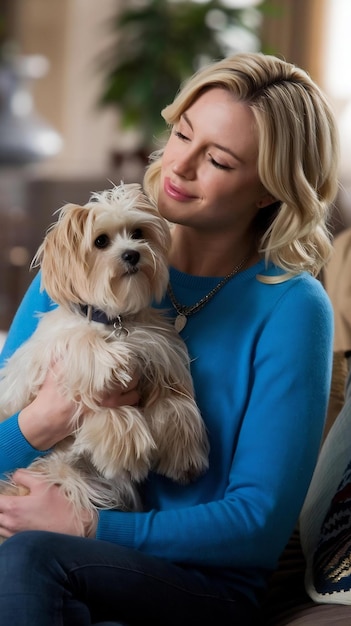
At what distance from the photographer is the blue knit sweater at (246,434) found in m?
1.62

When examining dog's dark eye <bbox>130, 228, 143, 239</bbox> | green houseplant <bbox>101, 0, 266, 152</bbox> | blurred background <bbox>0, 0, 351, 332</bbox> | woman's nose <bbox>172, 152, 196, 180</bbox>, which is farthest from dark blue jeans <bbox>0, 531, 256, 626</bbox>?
green houseplant <bbox>101, 0, 266, 152</bbox>

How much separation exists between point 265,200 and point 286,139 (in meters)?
0.15

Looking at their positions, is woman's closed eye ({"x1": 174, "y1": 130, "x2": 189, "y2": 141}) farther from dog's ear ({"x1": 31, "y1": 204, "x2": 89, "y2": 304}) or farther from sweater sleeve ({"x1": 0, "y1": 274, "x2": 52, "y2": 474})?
sweater sleeve ({"x1": 0, "y1": 274, "x2": 52, "y2": 474})

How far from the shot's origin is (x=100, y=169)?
26.0 feet

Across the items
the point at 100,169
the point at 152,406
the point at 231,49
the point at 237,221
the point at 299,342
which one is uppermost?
the point at 237,221

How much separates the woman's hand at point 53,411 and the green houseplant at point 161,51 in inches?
206

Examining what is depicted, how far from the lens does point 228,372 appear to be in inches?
69.1

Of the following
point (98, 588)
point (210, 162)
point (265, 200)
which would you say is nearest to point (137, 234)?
point (210, 162)

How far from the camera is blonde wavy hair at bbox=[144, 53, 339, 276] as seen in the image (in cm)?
174

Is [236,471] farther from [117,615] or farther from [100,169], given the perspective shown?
[100,169]

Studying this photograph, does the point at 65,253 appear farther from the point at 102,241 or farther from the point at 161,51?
the point at 161,51

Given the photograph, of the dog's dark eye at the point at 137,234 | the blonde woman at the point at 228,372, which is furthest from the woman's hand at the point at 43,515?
the dog's dark eye at the point at 137,234

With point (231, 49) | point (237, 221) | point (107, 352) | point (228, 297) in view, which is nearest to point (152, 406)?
point (107, 352)

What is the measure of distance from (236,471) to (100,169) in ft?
21.1
